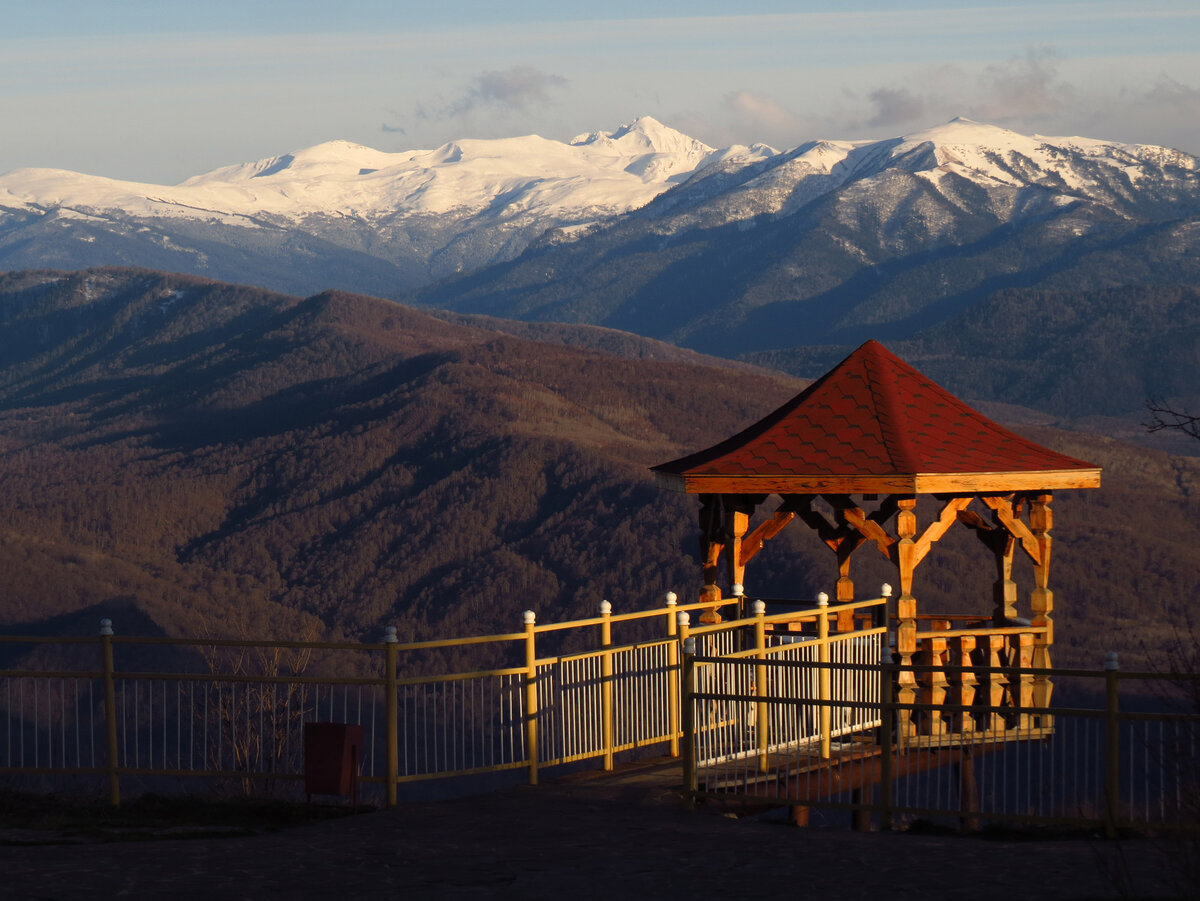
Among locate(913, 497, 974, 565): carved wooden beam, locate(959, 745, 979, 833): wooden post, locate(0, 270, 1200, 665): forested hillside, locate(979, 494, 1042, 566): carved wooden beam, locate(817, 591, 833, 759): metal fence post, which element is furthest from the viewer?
locate(0, 270, 1200, 665): forested hillside

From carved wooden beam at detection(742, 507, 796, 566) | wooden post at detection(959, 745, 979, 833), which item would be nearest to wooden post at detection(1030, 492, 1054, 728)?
Answer: wooden post at detection(959, 745, 979, 833)

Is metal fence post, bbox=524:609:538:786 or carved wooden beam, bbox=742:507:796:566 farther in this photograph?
carved wooden beam, bbox=742:507:796:566

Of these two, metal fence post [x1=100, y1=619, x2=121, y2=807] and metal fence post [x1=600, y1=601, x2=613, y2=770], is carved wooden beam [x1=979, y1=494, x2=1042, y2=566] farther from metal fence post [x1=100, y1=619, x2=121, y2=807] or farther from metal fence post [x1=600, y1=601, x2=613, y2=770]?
metal fence post [x1=100, y1=619, x2=121, y2=807]

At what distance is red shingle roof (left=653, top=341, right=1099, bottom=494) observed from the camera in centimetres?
1914

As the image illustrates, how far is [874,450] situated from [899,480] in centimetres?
78

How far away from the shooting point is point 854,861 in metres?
13.2

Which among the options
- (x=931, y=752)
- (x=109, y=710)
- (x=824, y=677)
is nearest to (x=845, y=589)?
(x=931, y=752)

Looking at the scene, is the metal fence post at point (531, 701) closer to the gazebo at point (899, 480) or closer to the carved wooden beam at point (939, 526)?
the gazebo at point (899, 480)

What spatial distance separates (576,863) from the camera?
13.2 metres

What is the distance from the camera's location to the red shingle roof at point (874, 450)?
62.8 ft

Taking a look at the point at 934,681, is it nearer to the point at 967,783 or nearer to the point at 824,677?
the point at 967,783

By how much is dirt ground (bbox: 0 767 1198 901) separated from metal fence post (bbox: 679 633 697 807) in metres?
0.22

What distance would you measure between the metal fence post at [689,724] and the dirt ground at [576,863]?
0.22 meters

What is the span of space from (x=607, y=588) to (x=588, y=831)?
13865cm
